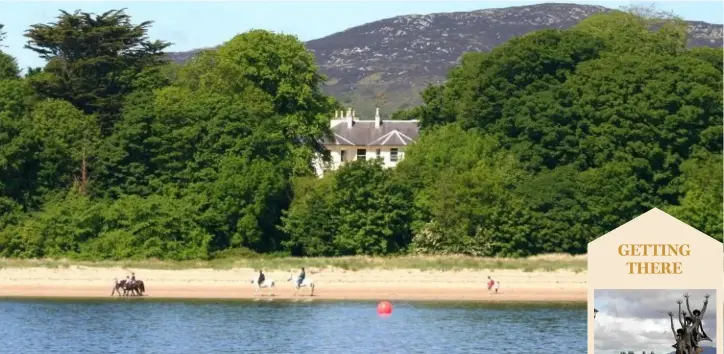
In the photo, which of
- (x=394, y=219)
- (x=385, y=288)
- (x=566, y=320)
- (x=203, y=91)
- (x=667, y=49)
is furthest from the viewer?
(x=667, y=49)

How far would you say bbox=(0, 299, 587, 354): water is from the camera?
1180 inches

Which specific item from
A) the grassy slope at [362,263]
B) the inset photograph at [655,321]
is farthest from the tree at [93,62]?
the inset photograph at [655,321]

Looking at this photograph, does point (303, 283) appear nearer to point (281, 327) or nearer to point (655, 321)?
point (281, 327)

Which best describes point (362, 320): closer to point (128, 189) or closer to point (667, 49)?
point (128, 189)

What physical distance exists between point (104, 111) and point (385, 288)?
19020mm

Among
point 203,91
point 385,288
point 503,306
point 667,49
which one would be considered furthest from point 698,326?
point 667,49

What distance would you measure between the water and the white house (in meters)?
41.8

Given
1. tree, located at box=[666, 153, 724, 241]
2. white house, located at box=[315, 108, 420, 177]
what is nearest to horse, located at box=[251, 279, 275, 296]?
tree, located at box=[666, 153, 724, 241]

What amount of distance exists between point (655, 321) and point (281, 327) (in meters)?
29.3

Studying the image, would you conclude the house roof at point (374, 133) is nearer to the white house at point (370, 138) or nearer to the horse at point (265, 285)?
the white house at point (370, 138)

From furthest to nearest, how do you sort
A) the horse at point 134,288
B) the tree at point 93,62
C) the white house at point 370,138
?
1. the white house at point 370,138
2. the tree at point 93,62
3. the horse at point 134,288

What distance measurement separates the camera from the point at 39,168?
54.8 metres

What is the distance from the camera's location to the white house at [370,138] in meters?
82.6

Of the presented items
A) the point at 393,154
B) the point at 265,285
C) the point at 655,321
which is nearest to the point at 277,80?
the point at 265,285
